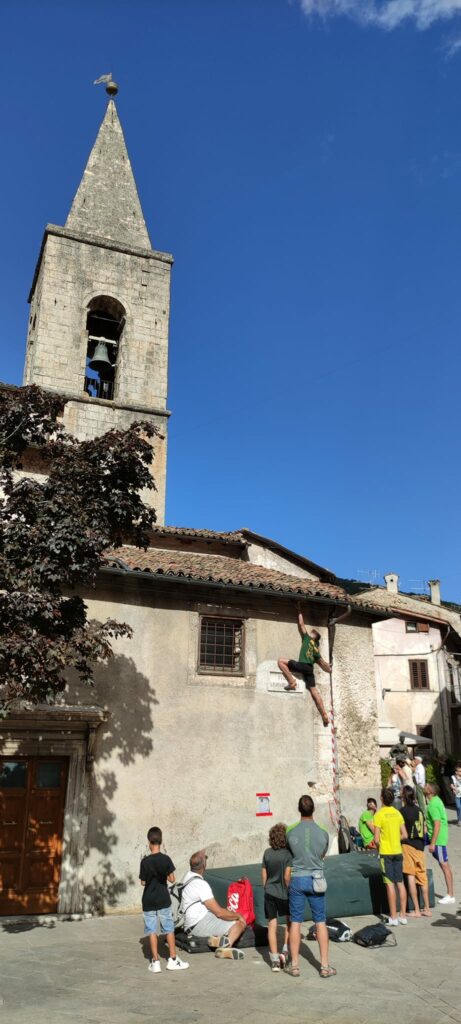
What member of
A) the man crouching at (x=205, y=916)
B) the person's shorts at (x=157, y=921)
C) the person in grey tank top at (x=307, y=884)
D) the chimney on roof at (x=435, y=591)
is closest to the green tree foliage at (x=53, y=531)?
the person's shorts at (x=157, y=921)

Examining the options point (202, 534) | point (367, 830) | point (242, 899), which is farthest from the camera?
point (202, 534)

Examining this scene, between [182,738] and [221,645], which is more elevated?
[221,645]

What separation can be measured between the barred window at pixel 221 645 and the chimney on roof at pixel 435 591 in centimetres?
3602

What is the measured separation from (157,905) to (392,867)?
321 centimetres

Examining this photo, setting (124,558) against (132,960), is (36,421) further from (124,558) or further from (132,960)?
(132,960)

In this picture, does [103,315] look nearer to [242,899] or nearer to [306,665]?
[306,665]

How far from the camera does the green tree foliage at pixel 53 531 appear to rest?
733 cm

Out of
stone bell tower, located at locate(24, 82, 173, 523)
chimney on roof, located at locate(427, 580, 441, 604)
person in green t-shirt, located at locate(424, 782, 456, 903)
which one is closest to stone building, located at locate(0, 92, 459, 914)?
person in green t-shirt, located at locate(424, 782, 456, 903)

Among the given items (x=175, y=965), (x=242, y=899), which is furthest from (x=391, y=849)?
(x=175, y=965)

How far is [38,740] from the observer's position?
1017 cm

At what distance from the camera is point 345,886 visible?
30.0 feet

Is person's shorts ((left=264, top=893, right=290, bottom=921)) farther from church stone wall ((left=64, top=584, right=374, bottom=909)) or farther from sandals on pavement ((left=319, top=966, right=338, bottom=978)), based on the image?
church stone wall ((left=64, top=584, right=374, bottom=909))

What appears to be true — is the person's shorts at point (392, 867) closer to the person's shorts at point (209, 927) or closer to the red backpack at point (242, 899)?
the red backpack at point (242, 899)

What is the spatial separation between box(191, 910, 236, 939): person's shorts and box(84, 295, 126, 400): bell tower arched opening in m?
14.8
